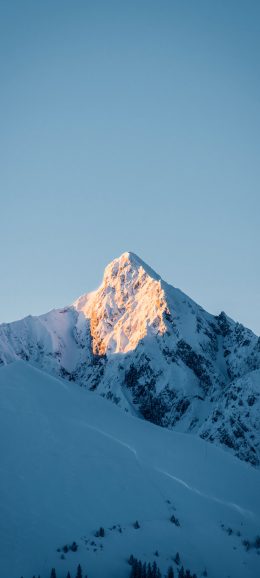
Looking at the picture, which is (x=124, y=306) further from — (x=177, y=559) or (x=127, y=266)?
(x=177, y=559)

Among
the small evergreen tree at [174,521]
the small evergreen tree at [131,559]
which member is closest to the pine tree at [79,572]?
the small evergreen tree at [131,559]

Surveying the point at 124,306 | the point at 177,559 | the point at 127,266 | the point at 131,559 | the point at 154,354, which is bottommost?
the point at 131,559

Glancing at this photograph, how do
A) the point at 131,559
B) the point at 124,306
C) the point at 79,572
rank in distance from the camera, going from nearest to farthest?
1. the point at 79,572
2. the point at 131,559
3. the point at 124,306

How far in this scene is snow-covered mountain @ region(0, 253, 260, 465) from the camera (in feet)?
338

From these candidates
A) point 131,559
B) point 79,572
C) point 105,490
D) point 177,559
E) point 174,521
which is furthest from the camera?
point 105,490

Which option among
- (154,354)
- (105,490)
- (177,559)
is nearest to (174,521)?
(177,559)

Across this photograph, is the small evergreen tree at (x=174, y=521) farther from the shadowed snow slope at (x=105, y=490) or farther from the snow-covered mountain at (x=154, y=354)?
the snow-covered mountain at (x=154, y=354)

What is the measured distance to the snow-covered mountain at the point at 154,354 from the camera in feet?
338

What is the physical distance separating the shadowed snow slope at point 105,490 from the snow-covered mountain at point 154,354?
162ft

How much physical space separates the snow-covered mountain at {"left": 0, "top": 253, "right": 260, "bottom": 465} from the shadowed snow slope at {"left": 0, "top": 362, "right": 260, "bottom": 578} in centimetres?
4952

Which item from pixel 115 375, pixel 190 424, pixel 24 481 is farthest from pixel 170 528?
pixel 115 375

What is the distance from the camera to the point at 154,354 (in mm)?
121812

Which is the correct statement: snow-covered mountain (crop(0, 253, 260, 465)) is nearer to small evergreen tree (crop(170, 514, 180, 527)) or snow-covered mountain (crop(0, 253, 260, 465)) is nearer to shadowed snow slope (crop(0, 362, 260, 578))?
shadowed snow slope (crop(0, 362, 260, 578))

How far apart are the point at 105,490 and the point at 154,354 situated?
272 feet
